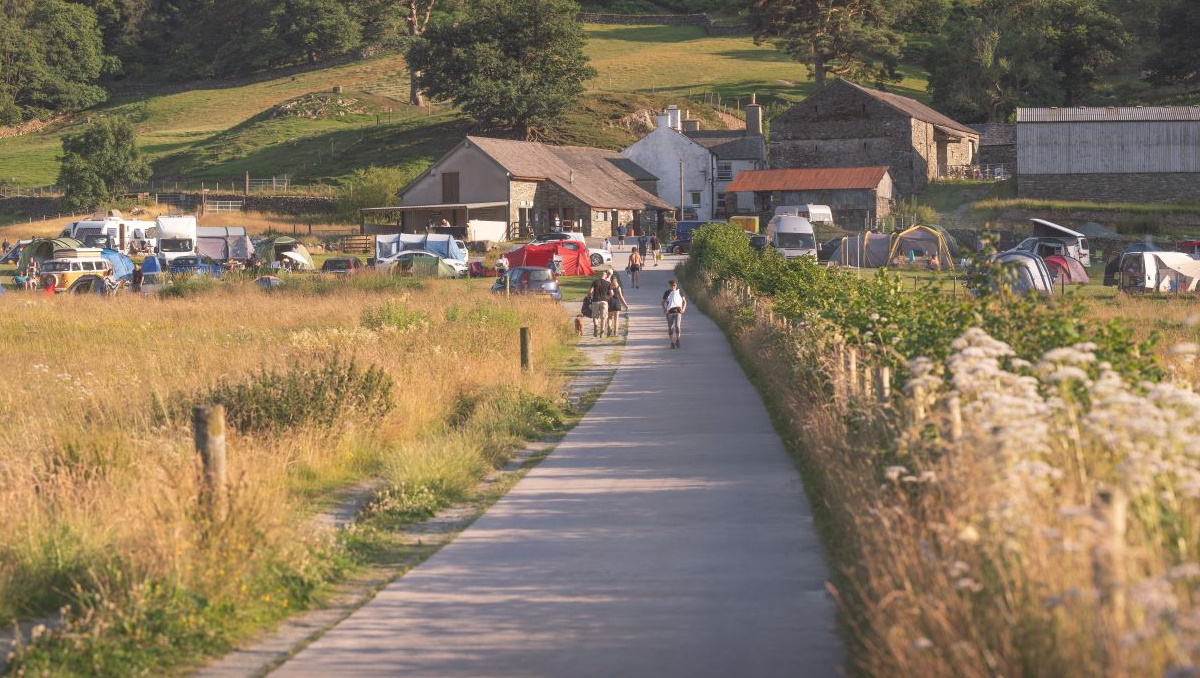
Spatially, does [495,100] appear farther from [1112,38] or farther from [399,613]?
[399,613]

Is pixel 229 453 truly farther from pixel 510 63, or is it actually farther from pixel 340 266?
pixel 510 63

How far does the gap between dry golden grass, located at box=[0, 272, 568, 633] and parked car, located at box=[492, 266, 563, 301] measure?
8603 mm

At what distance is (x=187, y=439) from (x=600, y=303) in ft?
64.6

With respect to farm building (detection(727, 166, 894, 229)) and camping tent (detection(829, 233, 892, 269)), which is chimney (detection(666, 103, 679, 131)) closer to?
farm building (detection(727, 166, 894, 229))

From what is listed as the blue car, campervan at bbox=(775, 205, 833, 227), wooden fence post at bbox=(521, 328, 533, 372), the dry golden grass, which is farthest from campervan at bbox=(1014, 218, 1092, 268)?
the blue car

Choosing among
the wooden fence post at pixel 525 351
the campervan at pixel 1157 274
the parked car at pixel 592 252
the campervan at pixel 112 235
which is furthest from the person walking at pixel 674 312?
the campervan at pixel 112 235

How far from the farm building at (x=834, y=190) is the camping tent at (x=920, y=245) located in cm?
2231

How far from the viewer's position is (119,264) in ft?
169

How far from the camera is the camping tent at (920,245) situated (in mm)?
52688

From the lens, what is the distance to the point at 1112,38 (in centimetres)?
10150

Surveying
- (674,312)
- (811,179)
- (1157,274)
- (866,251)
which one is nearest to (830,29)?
(811,179)

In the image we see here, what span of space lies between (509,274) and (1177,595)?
38.2 m

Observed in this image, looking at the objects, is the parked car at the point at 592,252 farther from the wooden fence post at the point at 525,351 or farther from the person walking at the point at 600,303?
the wooden fence post at the point at 525,351

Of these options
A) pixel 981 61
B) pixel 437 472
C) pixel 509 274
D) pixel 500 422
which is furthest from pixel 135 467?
pixel 981 61
